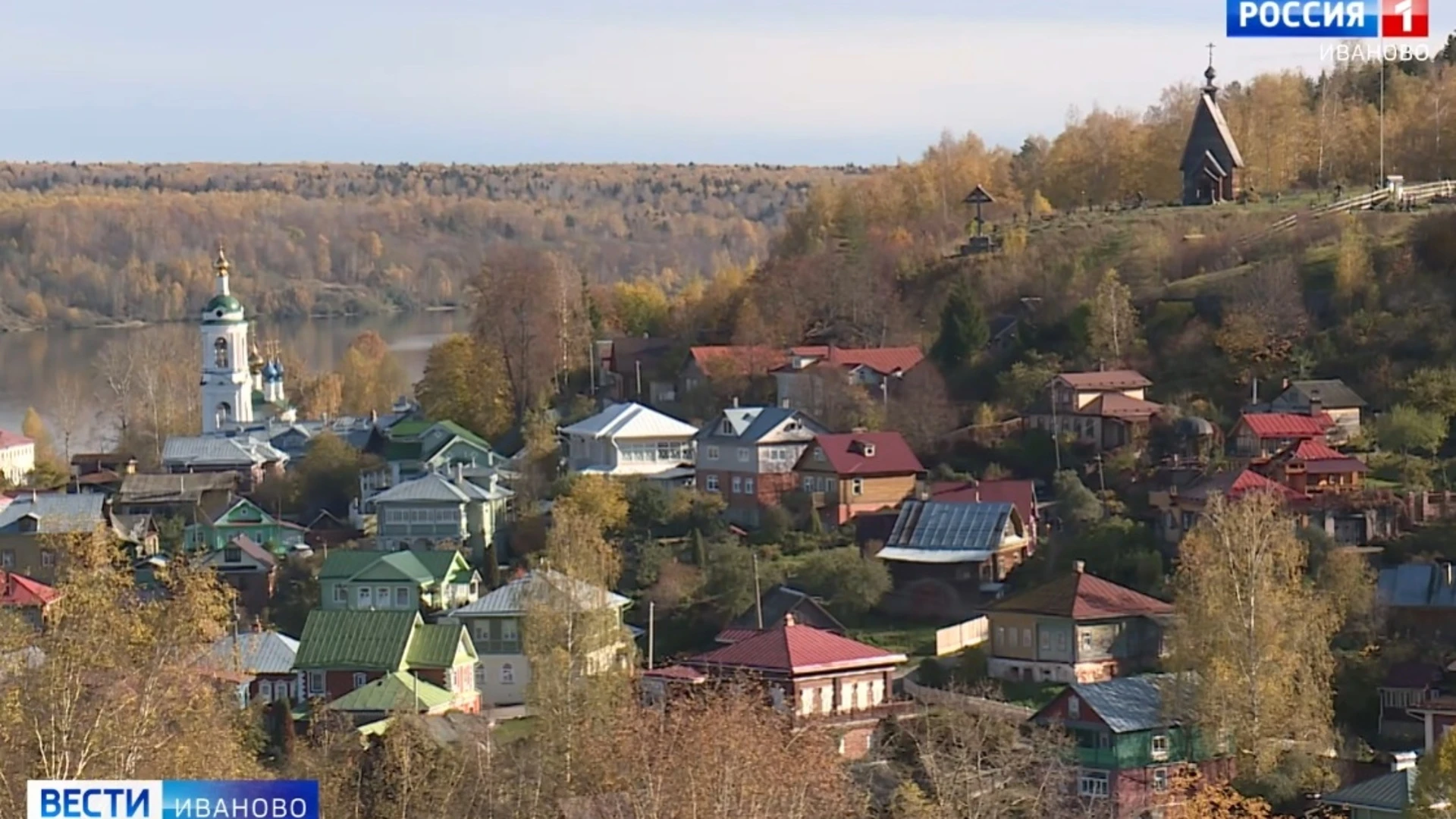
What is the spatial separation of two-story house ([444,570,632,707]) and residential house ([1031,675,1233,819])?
4.08m

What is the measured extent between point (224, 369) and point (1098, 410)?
1628cm

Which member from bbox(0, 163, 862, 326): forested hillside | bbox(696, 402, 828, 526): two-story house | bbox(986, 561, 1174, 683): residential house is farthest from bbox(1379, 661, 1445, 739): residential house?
bbox(0, 163, 862, 326): forested hillside

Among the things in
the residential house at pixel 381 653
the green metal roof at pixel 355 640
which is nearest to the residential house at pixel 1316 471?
the residential house at pixel 381 653

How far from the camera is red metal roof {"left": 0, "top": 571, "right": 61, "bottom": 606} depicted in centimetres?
2470

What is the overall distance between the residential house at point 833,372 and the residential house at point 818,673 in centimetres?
790

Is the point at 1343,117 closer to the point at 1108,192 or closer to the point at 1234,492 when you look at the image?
the point at 1108,192

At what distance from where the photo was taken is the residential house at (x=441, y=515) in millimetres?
28000

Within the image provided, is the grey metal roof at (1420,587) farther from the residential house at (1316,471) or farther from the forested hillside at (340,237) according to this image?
the forested hillside at (340,237)

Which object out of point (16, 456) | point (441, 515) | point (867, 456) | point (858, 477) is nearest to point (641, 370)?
point (441, 515)

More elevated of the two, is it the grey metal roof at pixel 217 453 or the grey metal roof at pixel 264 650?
the grey metal roof at pixel 217 453

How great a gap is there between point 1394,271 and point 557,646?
12.5 m

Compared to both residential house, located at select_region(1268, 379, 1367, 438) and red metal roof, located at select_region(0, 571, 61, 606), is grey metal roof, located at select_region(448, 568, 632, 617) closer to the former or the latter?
red metal roof, located at select_region(0, 571, 61, 606)

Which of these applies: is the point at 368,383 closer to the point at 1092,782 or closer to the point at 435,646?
the point at 435,646

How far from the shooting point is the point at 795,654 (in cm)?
2142
